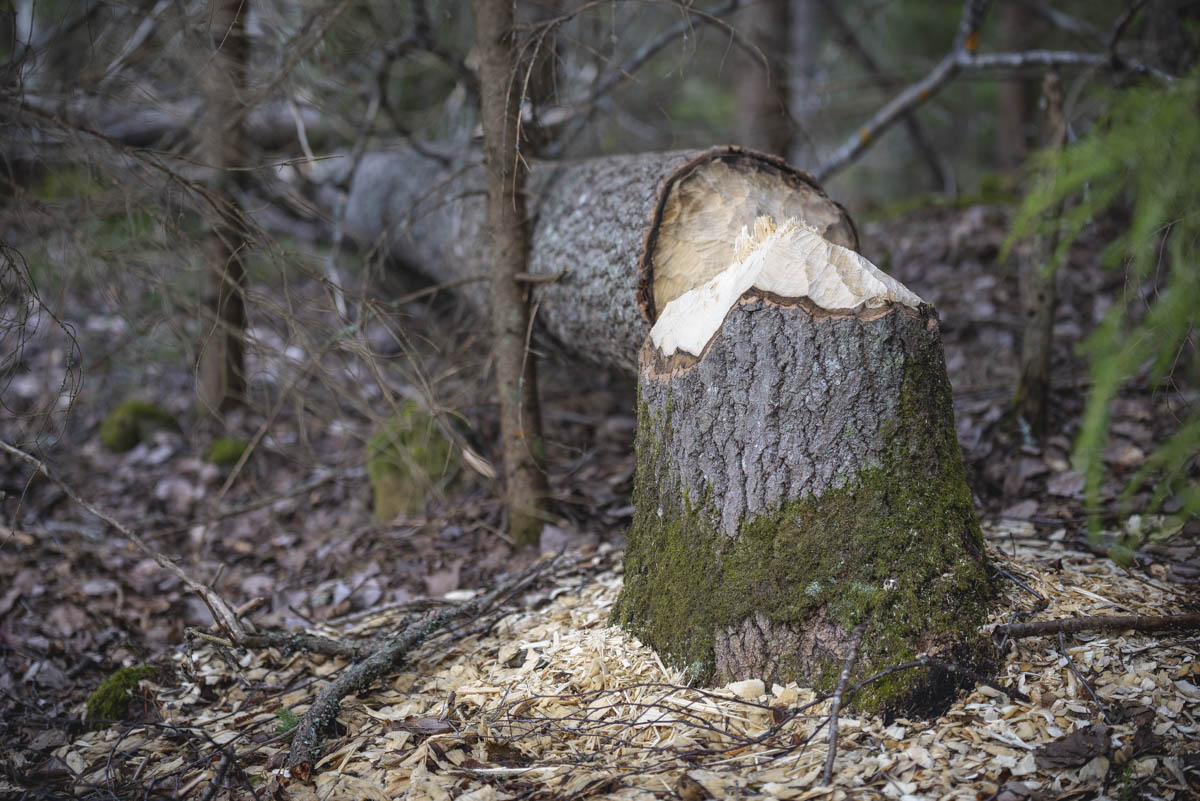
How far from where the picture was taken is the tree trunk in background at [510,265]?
2.97m

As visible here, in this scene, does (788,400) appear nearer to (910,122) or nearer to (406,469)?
(406,469)

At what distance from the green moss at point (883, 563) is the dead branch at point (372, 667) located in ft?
3.14

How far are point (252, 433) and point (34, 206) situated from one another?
2079 millimetres

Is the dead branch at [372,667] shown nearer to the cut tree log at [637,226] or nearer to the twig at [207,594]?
the twig at [207,594]

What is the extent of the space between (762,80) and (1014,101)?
3.68m

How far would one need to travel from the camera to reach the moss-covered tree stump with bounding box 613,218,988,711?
2064mm

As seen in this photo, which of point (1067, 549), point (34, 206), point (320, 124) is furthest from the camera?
point (320, 124)

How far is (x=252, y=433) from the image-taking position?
5.04m

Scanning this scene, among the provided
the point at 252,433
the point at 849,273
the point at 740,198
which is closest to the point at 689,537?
the point at 849,273

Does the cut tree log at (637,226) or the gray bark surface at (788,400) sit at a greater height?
the cut tree log at (637,226)

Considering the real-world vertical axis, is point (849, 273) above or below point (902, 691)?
above

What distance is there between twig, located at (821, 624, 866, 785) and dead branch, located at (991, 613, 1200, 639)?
1.30 ft

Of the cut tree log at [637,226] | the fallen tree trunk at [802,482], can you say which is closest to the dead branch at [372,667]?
the fallen tree trunk at [802,482]

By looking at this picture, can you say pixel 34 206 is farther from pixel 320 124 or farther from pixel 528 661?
pixel 320 124
